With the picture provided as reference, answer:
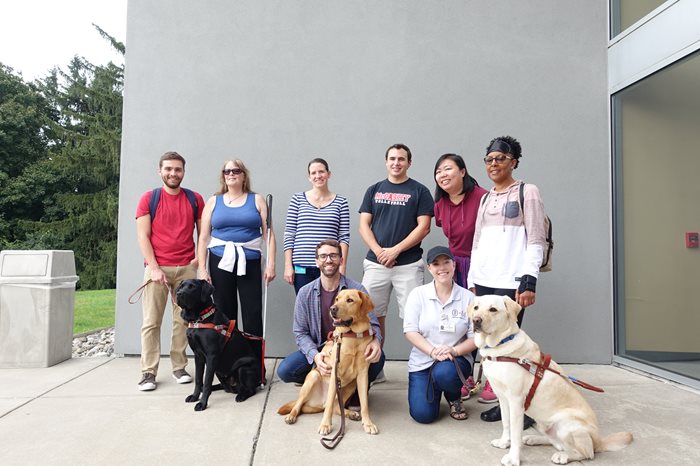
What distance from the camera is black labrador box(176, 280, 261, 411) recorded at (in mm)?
Answer: 3094

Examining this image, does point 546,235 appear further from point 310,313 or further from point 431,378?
point 310,313

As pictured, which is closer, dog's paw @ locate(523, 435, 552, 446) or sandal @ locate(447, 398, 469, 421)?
dog's paw @ locate(523, 435, 552, 446)

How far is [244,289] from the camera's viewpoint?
3.66 meters

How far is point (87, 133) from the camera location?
22.1m

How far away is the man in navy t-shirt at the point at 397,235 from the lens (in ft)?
11.6

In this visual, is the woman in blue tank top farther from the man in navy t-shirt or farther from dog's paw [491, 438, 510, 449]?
dog's paw [491, 438, 510, 449]

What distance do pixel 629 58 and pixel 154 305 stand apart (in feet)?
16.7

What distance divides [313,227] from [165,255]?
124cm

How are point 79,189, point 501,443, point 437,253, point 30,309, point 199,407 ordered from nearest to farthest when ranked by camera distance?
point 501,443 → point 437,253 → point 199,407 → point 30,309 → point 79,189

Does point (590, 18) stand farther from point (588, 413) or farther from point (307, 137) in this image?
point (588, 413)

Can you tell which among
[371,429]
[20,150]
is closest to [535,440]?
[371,429]

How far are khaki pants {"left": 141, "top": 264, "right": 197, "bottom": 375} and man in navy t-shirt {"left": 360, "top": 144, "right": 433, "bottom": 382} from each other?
5.07 feet

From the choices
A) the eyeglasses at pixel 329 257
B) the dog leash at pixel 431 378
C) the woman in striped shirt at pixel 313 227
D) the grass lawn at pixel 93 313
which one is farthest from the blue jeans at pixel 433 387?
the grass lawn at pixel 93 313

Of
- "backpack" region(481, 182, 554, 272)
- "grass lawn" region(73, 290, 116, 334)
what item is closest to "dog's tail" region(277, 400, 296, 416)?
"backpack" region(481, 182, 554, 272)
